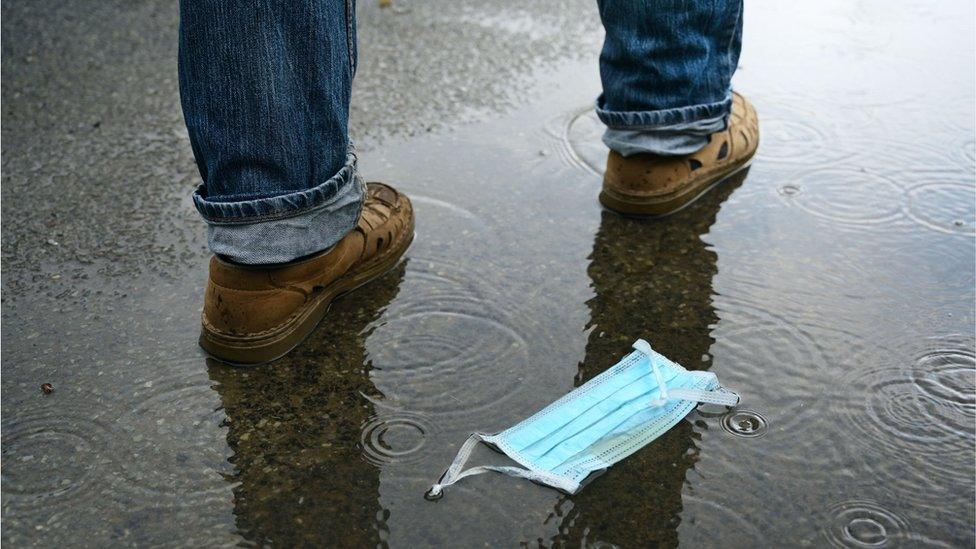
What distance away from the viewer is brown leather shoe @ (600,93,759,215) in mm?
2316

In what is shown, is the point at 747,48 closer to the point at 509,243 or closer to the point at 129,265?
the point at 509,243

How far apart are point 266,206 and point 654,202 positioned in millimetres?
1005

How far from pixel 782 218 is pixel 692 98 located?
1.22ft

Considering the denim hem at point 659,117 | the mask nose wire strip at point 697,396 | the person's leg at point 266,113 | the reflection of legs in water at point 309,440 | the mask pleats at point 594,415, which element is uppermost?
the person's leg at point 266,113

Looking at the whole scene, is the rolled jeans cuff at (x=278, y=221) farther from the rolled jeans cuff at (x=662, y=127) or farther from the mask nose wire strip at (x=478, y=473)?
the rolled jeans cuff at (x=662, y=127)

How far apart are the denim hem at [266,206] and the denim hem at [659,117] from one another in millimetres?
761

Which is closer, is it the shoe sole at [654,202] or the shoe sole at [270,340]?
the shoe sole at [270,340]

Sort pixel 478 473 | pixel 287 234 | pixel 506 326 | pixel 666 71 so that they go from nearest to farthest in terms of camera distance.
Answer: pixel 478 473, pixel 287 234, pixel 506 326, pixel 666 71

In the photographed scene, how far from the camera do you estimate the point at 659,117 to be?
2.25m

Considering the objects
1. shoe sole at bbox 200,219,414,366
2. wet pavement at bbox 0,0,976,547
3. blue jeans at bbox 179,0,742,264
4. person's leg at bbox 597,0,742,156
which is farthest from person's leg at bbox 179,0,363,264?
person's leg at bbox 597,0,742,156

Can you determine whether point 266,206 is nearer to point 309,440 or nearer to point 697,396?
point 309,440

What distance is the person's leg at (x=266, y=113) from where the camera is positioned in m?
1.65

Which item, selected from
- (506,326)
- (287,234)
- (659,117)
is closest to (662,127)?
(659,117)

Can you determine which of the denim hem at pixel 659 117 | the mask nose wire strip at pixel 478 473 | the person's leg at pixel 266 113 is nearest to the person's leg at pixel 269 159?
the person's leg at pixel 266 113
